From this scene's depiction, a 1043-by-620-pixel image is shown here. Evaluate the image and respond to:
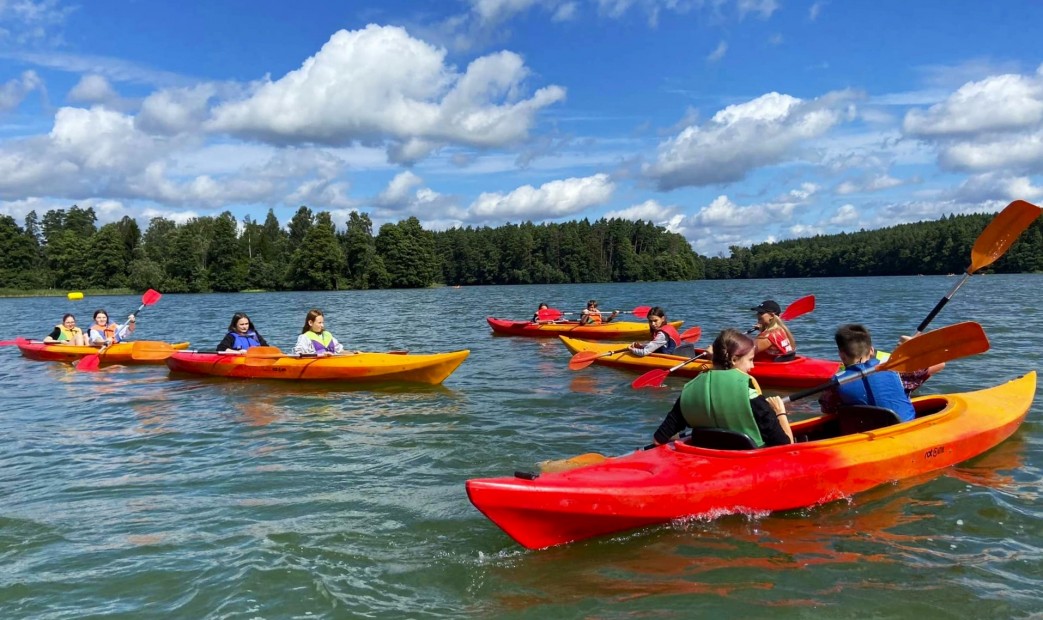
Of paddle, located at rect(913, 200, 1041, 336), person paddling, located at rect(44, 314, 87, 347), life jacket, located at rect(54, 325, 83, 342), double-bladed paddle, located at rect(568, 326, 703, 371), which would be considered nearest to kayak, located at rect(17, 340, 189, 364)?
person paddling, located at rect(44, 314, 87, 347)

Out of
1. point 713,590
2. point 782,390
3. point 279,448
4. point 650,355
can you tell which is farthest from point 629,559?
point 650,355

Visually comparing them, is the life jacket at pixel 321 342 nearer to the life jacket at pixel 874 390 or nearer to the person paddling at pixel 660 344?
the person paddling at pixel 660 344

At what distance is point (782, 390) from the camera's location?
9.91 metres

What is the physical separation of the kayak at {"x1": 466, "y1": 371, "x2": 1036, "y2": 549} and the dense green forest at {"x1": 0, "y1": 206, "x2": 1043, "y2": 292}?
217ft

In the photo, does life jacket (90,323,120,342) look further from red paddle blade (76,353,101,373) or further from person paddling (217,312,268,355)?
person paddling (217,312,268,355)

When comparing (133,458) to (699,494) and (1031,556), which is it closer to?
(699,494)

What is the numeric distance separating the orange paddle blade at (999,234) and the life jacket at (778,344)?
246 centimetres

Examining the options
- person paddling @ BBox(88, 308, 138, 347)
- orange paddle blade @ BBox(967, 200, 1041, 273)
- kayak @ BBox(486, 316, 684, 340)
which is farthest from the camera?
kayak @ BBox(486, 316, 684, 340)

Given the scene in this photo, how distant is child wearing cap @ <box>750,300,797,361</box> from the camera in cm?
994

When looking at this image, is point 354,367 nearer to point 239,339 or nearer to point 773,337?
point 239,339

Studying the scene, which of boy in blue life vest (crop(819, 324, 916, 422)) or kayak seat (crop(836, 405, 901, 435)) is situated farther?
kayak seat (crop(836, 405, 901, 435))

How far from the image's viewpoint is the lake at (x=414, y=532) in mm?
3787

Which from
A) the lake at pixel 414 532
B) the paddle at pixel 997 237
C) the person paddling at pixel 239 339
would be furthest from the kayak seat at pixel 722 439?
the person paddling at pixel 239 339

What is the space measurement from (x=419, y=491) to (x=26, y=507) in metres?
3.00
